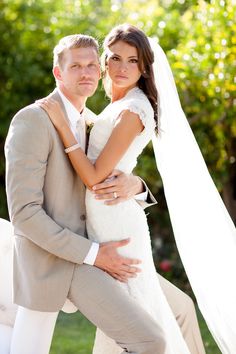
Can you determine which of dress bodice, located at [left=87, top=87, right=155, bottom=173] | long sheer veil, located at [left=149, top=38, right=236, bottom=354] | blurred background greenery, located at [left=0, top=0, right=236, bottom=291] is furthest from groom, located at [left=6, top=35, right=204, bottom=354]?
blurred background greenery, located at [left=0, top=0, right=236, bottom=291]

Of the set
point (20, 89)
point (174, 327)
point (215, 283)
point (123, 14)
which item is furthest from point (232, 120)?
point (174, 327)

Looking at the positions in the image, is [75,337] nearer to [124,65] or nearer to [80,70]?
[124,65]

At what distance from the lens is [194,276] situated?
482cm

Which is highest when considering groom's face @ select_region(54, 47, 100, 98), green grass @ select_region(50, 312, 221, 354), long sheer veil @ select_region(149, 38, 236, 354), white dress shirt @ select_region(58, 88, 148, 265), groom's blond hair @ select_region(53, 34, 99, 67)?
groom's blond hair @ select_region(53, 34, 99, 67)

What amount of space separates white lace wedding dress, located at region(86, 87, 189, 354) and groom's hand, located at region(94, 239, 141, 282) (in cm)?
6

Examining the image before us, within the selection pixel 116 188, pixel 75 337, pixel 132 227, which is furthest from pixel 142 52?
pixel 75 337

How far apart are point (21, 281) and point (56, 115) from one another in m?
0.78

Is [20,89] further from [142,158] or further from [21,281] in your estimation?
[21,281]

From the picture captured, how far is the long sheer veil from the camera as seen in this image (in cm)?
476

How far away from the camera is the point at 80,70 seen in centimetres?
414

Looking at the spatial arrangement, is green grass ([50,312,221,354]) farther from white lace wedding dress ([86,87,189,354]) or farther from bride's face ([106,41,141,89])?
bride's face ([106,41,141,89])

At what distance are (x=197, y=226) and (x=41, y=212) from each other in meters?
1.16

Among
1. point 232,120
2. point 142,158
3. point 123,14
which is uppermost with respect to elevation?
point 123,14

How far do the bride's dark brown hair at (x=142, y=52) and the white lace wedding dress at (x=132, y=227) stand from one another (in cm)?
7
